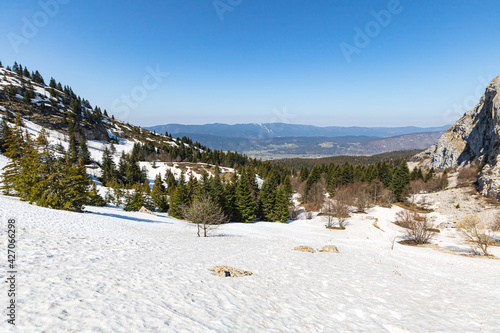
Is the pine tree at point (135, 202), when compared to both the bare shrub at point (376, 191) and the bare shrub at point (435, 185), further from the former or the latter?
the bare shrub at point (435, 185)

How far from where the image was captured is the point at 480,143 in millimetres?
95625

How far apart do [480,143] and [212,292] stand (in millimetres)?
138286

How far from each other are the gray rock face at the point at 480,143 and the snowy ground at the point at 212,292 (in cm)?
6145

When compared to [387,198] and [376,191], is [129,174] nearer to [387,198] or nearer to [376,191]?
[376,191]

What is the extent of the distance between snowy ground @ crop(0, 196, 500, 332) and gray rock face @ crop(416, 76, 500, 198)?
61.5 meters

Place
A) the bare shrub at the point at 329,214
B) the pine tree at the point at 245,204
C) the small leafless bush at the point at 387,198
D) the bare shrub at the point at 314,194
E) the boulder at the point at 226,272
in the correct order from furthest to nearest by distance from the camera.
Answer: the bare shrub at the point at 314,194 → the small leafless bush at the point at 387,198 → the pine tree at the point at 245,204 → the bare shrub at the point at 329,214 → the boulder at the point at 226,272

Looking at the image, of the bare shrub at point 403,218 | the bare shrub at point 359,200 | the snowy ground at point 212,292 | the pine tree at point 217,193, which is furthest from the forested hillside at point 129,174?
the bare shrub at point 403,218

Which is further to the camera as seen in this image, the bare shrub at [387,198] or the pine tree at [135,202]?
the bare shrub at [387,198]

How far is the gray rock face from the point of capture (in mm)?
57678

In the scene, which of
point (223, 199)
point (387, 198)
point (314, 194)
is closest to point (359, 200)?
Result: point (387, 198)

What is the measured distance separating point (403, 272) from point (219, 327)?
17103 millimetres

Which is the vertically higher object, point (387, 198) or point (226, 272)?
point (226, 272)

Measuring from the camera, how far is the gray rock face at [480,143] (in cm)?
5768

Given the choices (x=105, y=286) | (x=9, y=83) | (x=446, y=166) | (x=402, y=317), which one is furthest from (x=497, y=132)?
(x=9, y=83)
